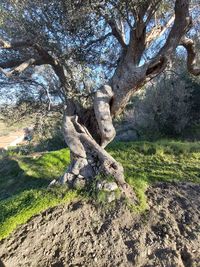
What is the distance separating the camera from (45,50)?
5754 millimetres

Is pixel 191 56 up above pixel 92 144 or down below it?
above

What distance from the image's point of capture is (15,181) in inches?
360

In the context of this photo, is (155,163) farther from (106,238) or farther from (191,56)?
(106,238)

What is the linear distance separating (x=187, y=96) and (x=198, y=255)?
13.7 m

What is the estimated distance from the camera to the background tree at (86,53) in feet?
16.6

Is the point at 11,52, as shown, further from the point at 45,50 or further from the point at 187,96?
the point at 187,96

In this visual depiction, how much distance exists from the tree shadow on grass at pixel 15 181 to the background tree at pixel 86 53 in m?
2.65

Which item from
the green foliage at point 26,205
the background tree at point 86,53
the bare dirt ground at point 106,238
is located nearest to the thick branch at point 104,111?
the background tree at point 86,53

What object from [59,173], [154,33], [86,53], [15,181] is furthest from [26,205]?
[154,33]

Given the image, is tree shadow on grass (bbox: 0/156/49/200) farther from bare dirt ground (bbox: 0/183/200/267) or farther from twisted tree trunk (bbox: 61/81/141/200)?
bare dirt ground (bbox: 0/183/200/267)

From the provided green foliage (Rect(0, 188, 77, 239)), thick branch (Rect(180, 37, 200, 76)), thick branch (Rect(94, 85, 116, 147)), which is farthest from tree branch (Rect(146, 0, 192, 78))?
green foliage (Rect(0, 188, 77, 239))

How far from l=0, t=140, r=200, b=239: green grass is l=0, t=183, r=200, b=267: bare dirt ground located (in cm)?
23

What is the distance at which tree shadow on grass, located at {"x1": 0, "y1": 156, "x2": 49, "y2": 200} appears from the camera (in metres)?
7.88

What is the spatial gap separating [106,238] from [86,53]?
489 cm
